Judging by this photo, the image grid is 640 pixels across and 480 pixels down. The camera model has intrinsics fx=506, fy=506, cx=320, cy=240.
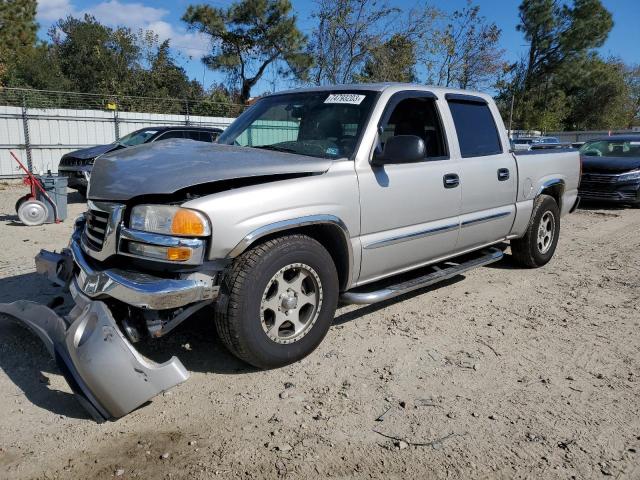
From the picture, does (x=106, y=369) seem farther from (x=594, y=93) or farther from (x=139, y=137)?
(x=594, y=93)

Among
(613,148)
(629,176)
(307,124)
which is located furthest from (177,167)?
(613,148)

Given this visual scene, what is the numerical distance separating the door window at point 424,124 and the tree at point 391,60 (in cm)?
1426

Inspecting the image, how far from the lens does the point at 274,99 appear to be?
4.51 meters

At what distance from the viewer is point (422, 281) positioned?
411 centimetres

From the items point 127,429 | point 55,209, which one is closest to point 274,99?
point 127,429

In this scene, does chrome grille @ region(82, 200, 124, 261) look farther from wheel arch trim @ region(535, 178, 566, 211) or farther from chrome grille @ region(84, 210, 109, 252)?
wheel arch trim @ region(535, 178, 566, 211)

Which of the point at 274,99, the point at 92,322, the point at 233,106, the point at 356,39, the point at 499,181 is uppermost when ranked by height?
the point at 356,39

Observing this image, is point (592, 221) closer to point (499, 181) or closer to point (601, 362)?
point (499, 181)

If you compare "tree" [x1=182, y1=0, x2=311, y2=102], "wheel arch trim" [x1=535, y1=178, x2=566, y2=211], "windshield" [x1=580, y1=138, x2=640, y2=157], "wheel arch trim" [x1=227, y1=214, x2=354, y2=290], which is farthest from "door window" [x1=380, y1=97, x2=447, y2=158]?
"tree" [x1=182, y1=0, x2=311, y2=102]

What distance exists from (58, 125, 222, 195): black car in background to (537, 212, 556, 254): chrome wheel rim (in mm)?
6946

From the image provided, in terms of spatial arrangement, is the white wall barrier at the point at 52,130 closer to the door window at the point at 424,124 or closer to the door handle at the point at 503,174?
the door window at the point at 424,124

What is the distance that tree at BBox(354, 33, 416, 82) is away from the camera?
18.1 m

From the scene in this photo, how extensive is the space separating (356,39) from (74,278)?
16837 millimetres

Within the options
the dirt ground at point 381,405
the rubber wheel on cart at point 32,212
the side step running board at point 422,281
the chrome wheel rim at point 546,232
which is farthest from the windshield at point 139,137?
the chrome wheel rim at point 546,232
